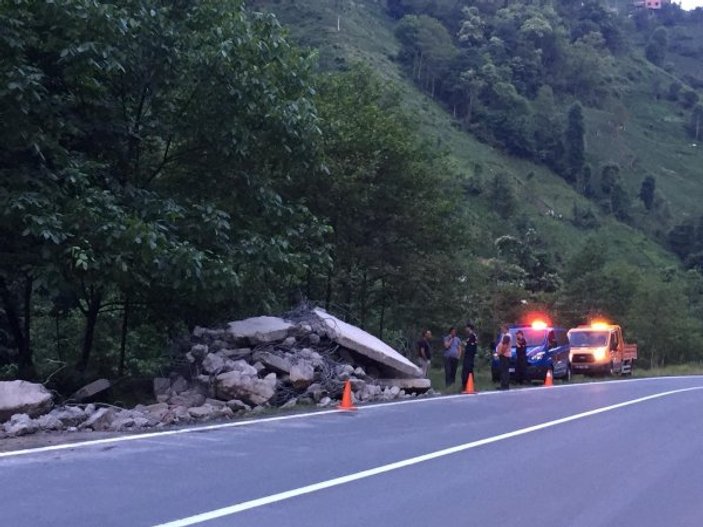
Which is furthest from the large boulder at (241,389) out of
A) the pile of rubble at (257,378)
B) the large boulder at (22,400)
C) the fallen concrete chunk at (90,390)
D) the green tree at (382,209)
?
the green tree at (382,209)

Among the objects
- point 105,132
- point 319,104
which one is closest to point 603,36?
point 319,104

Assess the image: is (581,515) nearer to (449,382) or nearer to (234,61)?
(234,61)

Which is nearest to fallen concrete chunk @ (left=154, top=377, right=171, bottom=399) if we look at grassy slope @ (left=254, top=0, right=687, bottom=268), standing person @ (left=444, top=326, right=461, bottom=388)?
standing person @ (left=444, top=326, right=461, bottom=388)

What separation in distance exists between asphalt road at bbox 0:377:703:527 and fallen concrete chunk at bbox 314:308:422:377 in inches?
194

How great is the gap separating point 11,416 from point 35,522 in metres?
6.59

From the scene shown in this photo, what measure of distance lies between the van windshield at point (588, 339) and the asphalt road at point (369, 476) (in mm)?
20975

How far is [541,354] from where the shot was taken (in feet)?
95.3

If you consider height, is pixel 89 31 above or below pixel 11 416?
above

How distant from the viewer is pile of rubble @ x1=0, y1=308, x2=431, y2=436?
1386 cm

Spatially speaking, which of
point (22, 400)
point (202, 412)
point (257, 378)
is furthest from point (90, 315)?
point (22, 400)

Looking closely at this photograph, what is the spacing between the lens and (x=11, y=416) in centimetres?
1344

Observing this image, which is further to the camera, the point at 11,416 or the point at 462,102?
the point at 462,102

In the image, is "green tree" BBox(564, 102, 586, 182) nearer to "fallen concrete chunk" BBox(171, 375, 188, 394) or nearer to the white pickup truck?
the white pickup truck

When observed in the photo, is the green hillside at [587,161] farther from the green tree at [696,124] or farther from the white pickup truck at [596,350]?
the white pickup truck at [596,350]
